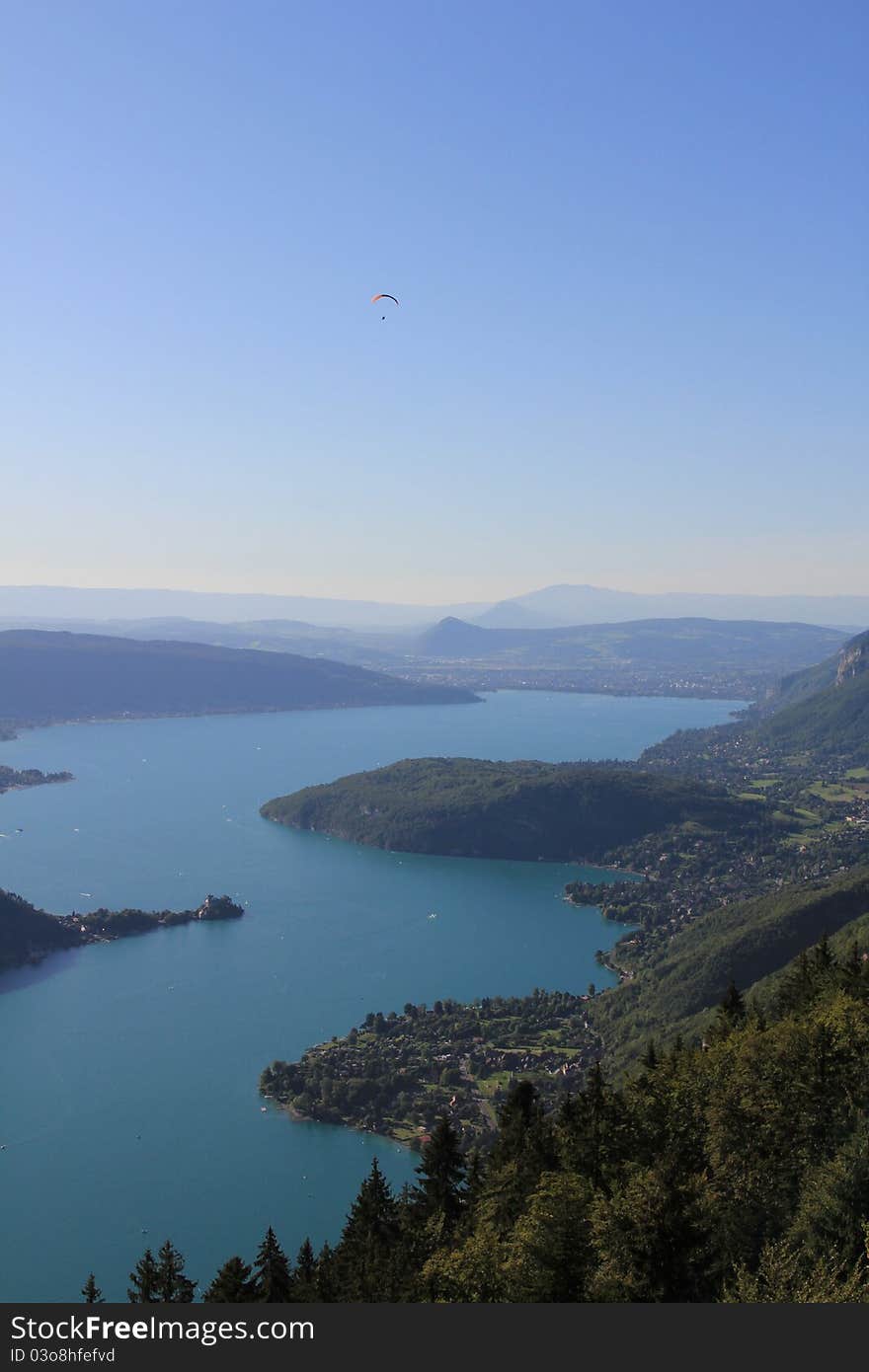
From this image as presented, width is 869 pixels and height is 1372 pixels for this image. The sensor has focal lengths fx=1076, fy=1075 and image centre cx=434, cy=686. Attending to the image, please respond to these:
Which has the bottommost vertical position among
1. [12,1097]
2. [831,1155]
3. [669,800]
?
[12,1097]

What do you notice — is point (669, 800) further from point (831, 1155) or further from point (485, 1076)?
point (831, 1155)

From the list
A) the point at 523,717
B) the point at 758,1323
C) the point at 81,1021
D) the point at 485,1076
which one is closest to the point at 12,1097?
the point at 81,1021

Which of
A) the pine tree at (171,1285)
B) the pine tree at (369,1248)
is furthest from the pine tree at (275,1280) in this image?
the pine tree at (171,1285)

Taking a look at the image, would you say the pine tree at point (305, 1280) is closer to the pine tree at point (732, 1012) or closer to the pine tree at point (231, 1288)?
the pine tree at point (231, 1288)

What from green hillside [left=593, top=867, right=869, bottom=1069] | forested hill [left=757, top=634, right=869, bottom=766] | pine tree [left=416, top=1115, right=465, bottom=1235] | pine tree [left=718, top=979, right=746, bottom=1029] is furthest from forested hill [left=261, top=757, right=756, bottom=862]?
pine tree [left=416, top=1115, right=465, bottom=1235]

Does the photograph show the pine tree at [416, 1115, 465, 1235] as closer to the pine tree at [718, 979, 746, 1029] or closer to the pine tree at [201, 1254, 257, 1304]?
the pine tree at [201, 1254, 257, 1304]

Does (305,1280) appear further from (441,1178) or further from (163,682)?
(163,682)
